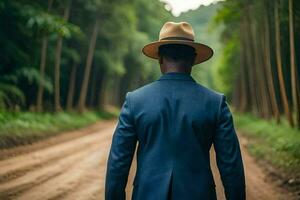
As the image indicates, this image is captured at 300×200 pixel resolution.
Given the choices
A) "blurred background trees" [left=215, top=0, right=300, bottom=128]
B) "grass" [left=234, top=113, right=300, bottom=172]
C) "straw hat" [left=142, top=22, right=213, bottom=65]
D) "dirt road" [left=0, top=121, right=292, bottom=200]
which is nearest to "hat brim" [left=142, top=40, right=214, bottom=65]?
"straw hat" [left=142, top=22, right=213, bottom=65]

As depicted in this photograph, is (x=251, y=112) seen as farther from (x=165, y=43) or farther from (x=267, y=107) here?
(x=165, y=43)

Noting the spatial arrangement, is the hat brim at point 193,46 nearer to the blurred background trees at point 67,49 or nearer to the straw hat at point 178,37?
the straw hat at point 178,37

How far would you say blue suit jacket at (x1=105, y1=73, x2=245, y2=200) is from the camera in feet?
11.0

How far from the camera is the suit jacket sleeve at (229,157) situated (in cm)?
337

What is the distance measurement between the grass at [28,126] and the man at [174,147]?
11984 millimetres

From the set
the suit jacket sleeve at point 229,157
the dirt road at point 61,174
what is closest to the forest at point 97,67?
the dirt road at point 61,174

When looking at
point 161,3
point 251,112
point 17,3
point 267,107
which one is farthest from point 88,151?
point 161,3

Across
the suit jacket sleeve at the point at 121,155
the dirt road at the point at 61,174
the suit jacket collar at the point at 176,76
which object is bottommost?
the dirt road at the point at 61,174

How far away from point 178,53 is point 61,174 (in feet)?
27.9

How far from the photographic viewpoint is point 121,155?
335cm

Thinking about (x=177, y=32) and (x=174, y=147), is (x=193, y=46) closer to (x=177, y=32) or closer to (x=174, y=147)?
(x=177, y=32)

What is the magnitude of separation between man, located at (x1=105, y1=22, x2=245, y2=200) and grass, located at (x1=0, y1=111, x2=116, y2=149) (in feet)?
39.3

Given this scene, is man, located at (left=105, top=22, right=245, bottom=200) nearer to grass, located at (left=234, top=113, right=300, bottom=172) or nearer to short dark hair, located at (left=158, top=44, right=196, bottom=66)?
short dark hair, located at (left=158, top=44, right=196, bottom=66)

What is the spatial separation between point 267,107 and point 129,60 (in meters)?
20.0
